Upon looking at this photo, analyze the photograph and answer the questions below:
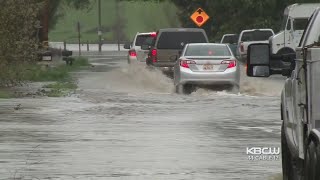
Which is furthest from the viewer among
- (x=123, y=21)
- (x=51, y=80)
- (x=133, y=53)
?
(x=123, y=21)

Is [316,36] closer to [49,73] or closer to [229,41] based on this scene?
[49,73]

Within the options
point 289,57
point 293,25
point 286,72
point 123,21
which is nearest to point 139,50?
point 293,25

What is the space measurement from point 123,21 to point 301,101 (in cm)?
10902

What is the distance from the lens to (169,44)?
3291 centimetres

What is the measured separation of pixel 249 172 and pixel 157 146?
10.1 feet

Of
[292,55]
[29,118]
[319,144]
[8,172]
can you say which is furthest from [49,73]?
[319,144]

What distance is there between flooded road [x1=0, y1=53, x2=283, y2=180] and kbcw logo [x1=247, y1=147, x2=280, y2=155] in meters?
0.15

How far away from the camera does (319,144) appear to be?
816 centimetres

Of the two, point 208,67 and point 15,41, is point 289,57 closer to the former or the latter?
point 208,67

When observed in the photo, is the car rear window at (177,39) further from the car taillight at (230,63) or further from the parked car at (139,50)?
the car taillight at (230,63)

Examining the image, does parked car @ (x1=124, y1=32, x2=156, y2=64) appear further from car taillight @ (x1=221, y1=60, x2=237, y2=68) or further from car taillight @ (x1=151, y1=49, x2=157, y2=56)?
car taillight @ (x1=221, y1=60, x2=237, y2=68)

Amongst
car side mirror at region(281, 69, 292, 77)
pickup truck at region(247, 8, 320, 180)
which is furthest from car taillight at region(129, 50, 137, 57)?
car side mirror at region(281, 69, 292, 77)

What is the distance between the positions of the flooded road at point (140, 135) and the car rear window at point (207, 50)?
1014 mm

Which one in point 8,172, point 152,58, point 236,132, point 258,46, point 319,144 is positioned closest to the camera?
point 319,144
